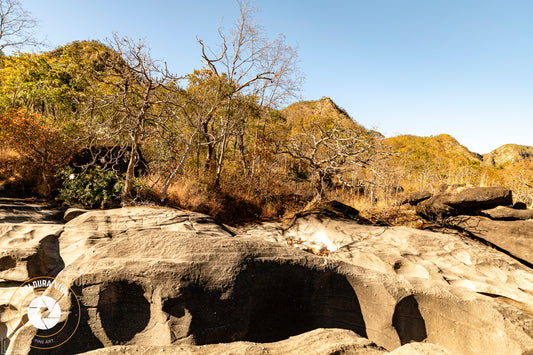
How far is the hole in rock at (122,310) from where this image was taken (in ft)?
8.29

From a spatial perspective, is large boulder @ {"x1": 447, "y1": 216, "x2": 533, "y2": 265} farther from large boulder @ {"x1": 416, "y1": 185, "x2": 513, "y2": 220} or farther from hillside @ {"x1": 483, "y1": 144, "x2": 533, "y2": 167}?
hillside @ {"x1": 483, "y1": 144, "x2": 533, "y2": 167}

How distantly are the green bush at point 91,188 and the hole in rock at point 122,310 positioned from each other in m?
4.74

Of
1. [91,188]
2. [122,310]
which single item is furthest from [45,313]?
[91,188]

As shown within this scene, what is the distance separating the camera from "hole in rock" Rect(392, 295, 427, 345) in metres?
2.97

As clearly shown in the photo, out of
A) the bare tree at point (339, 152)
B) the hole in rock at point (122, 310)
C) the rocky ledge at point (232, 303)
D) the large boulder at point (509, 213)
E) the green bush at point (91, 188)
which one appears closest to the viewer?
the rocky ledge at point (232, 303)

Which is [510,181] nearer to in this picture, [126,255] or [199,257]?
[199,257]

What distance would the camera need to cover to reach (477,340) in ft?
8.96

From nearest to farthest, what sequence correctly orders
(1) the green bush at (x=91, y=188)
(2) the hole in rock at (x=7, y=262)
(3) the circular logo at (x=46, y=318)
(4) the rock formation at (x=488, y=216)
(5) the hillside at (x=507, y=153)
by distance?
(3) the circular logo at (x=46, y=318) < (2) the hole in rock at (x=7, y=262) < (4) the rock formation at (x=488, y=216) < (1) the green bush at (x=91, y=188) < (5) the hillside at (x=507, y=153)

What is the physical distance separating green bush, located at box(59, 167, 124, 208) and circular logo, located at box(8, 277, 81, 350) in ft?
14.2

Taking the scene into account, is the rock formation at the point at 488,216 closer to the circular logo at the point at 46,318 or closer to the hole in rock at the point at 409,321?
the hole in rock at the point at 409,321

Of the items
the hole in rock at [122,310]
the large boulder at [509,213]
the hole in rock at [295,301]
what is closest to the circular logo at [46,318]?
the hole in rock at [122,310]

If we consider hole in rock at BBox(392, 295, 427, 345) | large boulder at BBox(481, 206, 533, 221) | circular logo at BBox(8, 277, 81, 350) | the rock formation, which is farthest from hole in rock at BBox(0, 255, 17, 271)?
large boulder at BBox(481, 206, 533, 221)

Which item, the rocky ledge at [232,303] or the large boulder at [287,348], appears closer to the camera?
the large boulder at [287,348]

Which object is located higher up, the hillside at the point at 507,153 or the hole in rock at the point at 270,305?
the hillside at the point at 507,153
